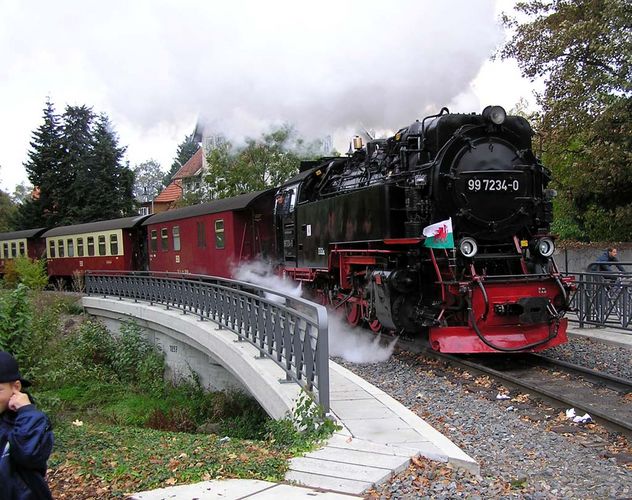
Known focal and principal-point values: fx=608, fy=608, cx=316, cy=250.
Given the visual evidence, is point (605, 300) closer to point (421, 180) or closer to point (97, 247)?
point (421, 180)

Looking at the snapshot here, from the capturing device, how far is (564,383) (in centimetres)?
727

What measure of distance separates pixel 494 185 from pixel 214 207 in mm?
9435

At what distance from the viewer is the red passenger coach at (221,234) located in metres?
15.1

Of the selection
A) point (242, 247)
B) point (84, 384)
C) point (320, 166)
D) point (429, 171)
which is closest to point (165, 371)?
point (84, 384)

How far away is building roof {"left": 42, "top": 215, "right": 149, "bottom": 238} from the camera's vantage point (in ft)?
69.6

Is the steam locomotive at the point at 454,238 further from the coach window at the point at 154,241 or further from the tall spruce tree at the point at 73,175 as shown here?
the tall spruce tree at the point at 73,175

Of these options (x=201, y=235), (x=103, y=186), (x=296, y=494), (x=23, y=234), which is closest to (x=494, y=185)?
(x=296, y=494)

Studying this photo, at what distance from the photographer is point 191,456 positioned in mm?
4797

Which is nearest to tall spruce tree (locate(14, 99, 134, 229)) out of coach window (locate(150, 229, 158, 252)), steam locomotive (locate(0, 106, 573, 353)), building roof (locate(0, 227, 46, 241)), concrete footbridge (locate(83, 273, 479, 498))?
building roof (locate(0, 227, 46, 241))

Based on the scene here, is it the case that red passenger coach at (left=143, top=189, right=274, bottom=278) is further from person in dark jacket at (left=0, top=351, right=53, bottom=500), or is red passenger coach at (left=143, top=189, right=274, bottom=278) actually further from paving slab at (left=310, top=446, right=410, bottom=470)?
person in dark jacket at (left=0, top=351, right=53, bottom=500)

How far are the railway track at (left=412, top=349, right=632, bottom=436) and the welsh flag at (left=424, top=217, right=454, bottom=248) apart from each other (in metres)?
1.62

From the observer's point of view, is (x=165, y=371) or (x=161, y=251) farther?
(x=161, y=251)

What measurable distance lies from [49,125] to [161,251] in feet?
72.9

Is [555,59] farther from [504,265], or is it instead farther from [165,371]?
[165,371]
